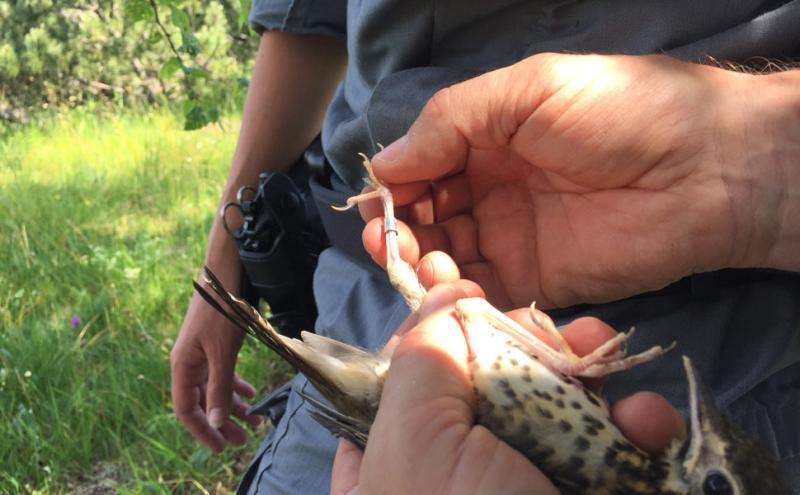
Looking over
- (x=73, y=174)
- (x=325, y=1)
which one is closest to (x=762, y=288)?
(x=325, y=1)

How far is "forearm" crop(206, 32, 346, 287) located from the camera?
2.39 metres

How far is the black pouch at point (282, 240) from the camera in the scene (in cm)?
221

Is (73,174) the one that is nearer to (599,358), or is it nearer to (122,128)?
(122,128)

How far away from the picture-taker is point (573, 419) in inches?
53.6

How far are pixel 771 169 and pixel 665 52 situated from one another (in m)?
0.30

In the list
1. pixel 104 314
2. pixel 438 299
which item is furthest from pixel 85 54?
pixel 438 299

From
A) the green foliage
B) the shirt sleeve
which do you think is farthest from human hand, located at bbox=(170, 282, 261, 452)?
the green foliage

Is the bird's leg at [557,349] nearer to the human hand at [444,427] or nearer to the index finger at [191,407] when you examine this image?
the human hand at [444,427]

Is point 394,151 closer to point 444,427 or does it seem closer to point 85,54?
point 444,427

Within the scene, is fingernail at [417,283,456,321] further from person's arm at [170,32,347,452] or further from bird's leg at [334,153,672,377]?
person's arm at [170,32,347,452]

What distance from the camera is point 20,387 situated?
3.25 metres

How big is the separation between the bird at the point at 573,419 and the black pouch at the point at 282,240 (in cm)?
81

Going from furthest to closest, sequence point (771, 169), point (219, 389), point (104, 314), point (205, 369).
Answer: point (104, 314) < point (205, 369) < point (219, 389) < point (771, 169)

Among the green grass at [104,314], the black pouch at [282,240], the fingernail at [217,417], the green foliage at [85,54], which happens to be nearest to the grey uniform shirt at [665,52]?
the black pouch at [282,240]
